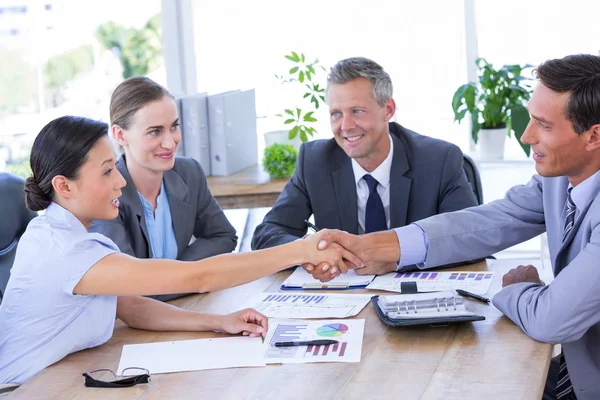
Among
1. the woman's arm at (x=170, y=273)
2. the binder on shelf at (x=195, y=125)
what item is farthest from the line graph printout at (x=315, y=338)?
the binder on shelf at (x=195, y=125)

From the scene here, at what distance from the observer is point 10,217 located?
8.30 ft

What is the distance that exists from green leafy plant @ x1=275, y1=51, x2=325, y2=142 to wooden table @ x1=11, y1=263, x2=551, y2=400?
7.52ft

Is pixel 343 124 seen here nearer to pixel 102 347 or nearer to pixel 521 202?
pixel 521 202

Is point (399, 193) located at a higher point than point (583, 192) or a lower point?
lower

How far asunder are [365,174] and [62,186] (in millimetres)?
1274

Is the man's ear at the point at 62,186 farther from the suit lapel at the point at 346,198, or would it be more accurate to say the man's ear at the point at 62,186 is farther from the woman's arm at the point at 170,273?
the suit lapel at the point at 346,198

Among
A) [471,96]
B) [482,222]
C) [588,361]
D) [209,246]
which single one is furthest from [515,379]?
[471,96]

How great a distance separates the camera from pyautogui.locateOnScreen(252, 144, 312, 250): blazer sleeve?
2992 millimetres

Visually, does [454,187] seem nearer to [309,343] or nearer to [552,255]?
[552,255]

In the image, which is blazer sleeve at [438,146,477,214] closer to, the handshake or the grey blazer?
the grey blazer

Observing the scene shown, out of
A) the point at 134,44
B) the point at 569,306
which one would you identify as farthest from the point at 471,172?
the point at 134,44

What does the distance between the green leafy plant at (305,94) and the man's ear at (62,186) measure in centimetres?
218

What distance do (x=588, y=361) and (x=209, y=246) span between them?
1314mm

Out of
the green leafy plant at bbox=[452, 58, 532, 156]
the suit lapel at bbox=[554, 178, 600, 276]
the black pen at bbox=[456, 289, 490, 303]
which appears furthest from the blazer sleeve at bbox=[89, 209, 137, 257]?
the green leafy plant at bbox=[452, 58, 532, 156]
